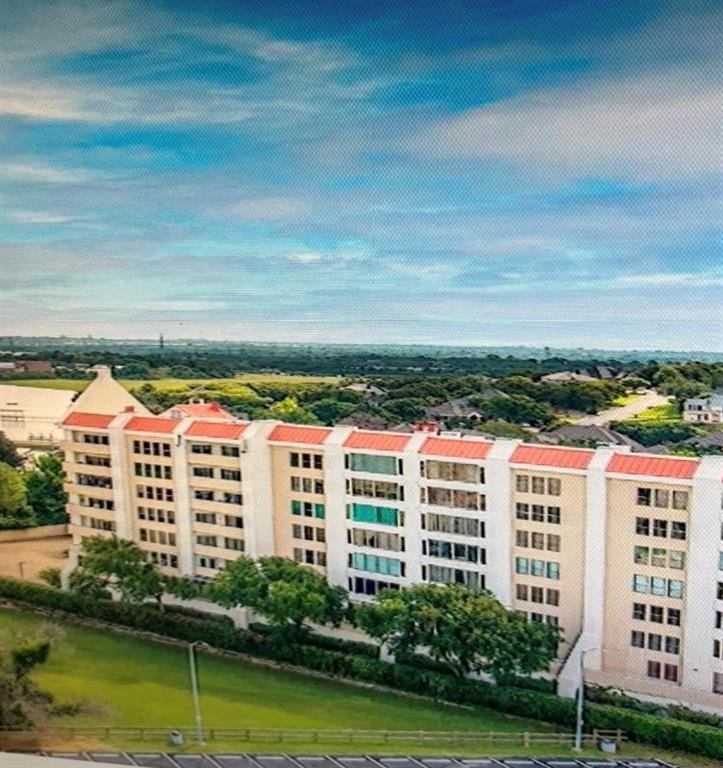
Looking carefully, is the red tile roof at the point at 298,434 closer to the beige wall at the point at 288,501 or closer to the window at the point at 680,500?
the beige wall at the point at 288,501

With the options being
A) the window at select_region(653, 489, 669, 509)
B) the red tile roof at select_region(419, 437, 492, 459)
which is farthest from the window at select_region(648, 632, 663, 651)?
the red tile roof at select_region(419, 437, 492, 459)

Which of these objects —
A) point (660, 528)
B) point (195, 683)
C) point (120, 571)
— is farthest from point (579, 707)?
point (120, 571)

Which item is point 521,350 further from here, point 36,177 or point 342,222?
point 36,177

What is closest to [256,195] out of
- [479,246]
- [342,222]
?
[342,222]

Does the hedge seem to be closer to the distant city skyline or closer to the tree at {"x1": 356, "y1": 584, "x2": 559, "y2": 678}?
the tree at {"x1": 356, "y1": 584, "x2": 559, "y2": 678}

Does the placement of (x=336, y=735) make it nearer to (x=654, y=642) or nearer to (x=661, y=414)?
(x=654, y=642)

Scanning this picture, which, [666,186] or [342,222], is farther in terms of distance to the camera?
[342,222]
